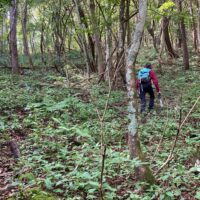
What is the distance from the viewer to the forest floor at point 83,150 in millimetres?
4555

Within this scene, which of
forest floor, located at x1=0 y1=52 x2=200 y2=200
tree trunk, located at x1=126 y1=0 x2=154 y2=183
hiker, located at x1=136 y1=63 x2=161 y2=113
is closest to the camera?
forest floor, located at x1=0 y1=52 x2=200 y2=200

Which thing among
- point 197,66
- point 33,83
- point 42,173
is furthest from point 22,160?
point 197,66

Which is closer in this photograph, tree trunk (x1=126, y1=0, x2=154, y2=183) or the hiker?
tree trunk (x1=126, y1=0, x2=154, y2=183)

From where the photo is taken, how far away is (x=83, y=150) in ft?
19.5

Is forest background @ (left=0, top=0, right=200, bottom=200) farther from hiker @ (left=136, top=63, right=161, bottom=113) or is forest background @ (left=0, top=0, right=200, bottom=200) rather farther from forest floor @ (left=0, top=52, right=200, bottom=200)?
hiker @ (left=136, top=63, right=161, bottom=113)

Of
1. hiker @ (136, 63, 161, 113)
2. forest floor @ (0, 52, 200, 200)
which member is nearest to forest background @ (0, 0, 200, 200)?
forest floor @ (0, 52, 200, 200)

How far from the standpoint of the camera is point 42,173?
17.0ft

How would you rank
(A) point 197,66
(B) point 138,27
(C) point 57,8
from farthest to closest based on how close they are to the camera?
(A) point 197,66 → (C) point 57,8 → (B) point 138,27

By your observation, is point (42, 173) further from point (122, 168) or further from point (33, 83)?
point (33, 83)

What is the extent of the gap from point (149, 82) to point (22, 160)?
640cm

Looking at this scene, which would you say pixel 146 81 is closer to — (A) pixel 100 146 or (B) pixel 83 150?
(A) pixel 100 146

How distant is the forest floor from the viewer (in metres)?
4.55

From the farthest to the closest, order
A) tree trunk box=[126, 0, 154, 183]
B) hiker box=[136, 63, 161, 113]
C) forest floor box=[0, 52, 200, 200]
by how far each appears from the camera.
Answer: hiker box=[136, 63, 161, 113], tree trunk box=[126, 0, 154, 183], forest floor box=[0, 52, 200, 200]

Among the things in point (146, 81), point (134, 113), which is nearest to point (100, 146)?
point (134, 113)
